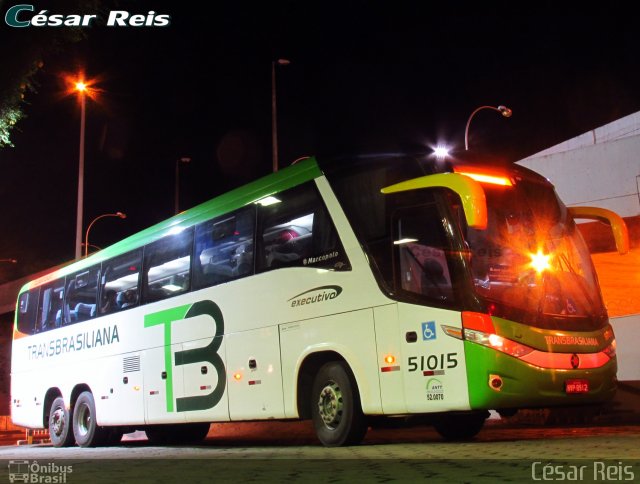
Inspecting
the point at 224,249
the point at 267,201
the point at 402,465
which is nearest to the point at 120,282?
the point at 224,249

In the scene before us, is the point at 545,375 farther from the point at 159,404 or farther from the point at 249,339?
the point at 159,404

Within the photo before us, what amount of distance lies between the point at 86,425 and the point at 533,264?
10368mm

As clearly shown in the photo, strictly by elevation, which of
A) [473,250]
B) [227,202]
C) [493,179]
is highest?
[227,202]

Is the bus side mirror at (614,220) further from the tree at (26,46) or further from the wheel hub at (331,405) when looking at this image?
the tree at (26,46)

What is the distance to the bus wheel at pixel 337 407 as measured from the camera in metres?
8.72

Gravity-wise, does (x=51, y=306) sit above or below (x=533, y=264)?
above

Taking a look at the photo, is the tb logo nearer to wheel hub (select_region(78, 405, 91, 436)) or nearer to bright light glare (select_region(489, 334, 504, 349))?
wheel hub (select_region(78, 405, 91, 436))

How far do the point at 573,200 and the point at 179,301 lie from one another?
38.8 feet

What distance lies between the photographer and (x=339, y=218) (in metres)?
8.96

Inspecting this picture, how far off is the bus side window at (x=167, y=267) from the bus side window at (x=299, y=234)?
2147mm

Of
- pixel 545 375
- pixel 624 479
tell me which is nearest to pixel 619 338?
pixel 545 375

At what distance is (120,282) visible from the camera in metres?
13.9

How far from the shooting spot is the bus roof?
9859mm

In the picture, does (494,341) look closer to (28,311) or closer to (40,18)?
(40,18)
